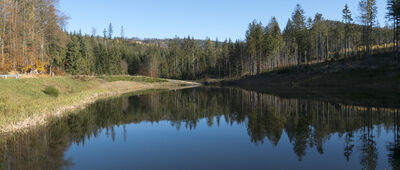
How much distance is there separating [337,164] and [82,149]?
35.4 ft

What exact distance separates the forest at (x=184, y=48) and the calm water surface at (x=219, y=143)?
30.3 metres

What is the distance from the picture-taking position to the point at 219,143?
41.8 ft

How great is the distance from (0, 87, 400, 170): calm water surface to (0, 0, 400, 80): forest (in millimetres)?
30269

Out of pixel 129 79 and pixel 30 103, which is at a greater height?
pixel 129 79

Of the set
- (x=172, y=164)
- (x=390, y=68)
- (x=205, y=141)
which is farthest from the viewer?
(x=390, y=68)

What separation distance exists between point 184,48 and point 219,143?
108100mm

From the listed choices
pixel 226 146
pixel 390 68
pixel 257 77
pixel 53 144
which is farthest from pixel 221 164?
pixel 257 77

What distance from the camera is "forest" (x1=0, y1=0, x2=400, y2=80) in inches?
1569

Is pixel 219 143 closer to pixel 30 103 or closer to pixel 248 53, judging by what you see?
pixel 30 103

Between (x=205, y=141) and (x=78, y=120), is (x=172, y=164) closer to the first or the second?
(x=205, y=141)

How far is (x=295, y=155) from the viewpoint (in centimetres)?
1005

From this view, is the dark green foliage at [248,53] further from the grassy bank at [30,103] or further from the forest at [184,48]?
the grassy bank at [30,103]

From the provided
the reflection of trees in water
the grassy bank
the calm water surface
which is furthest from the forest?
the reflection of trees in water

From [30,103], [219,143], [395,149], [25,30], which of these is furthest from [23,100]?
[395,149]
